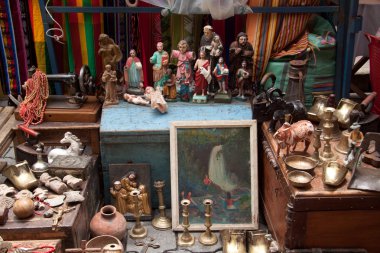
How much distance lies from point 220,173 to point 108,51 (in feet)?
3.31

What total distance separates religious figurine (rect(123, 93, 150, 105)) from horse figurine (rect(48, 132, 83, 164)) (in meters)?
0.42

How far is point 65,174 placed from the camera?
110 inches

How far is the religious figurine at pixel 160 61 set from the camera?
122 inches

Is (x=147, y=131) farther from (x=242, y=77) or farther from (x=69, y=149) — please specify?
(x=242, y=77)

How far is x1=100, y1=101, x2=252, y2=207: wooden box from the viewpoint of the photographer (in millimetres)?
2920

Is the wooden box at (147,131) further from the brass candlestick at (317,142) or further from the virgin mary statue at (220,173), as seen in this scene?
the brass candlestick at (317,142)

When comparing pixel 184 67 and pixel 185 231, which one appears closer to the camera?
pixel 185 231

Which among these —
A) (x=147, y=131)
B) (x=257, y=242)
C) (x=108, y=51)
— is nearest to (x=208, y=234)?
(x=257, y=242)

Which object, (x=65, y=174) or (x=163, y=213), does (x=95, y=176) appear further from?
(x=163, y=213)

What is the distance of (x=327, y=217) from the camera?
2371mm

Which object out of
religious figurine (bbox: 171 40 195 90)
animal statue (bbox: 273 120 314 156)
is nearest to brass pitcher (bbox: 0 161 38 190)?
religious figurine (bbox: 171 40 195 90)

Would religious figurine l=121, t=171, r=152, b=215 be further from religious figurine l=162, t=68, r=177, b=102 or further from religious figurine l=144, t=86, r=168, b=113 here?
religious figurine l=162, t=68, r=177, b=102

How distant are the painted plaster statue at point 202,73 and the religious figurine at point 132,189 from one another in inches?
26.7

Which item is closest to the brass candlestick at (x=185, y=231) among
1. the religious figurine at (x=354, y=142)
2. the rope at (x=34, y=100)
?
the religious figurine at (x=354, y=142)
